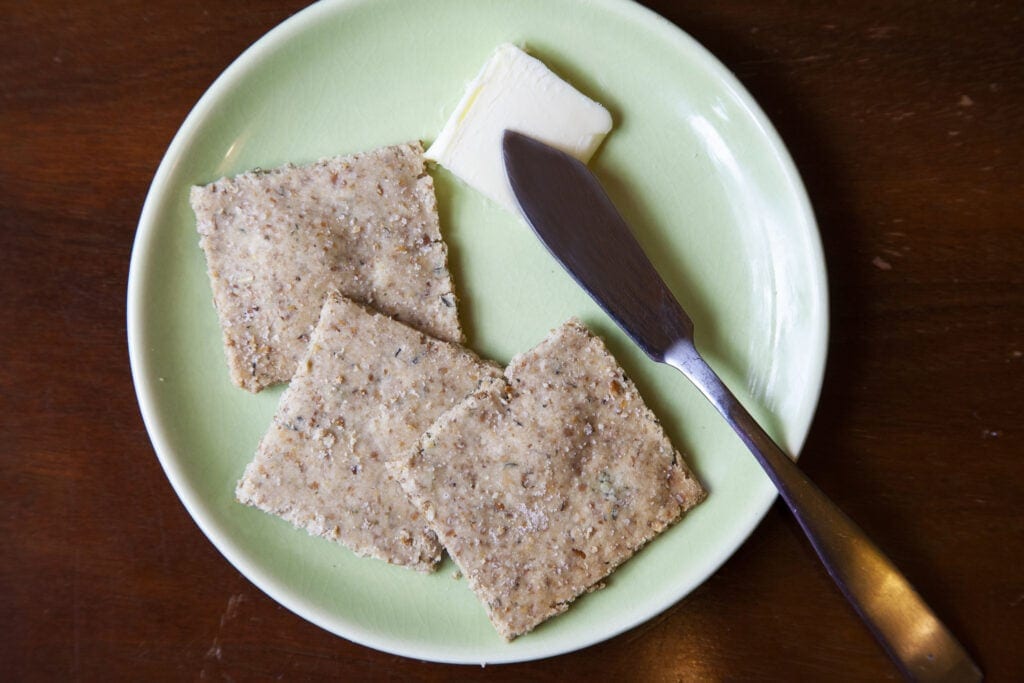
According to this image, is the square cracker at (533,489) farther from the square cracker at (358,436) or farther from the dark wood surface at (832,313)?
the dark wood surface at (832,313)

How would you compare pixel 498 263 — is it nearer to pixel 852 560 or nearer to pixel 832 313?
pixel 832 313

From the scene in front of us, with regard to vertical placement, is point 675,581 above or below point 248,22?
below

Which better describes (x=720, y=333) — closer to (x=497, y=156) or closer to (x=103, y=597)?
(x=497, y=156)

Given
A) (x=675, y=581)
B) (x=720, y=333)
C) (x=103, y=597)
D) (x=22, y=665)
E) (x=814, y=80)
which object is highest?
(x=814, y=80)

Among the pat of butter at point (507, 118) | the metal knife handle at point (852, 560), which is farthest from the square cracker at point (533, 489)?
the pat of butter at point (507, 118)

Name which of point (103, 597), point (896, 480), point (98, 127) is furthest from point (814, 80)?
point (103, 597)

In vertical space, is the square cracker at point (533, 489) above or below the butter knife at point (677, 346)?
below
